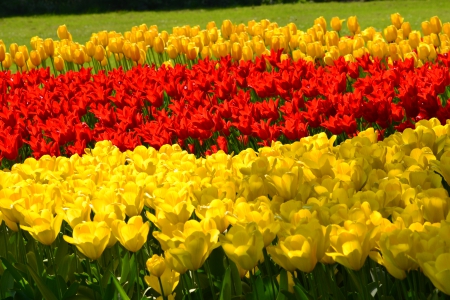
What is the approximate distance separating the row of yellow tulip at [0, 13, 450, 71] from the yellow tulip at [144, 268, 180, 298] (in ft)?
16.4

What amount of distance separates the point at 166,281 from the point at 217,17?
684 inches

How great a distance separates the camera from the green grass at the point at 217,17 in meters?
16.7

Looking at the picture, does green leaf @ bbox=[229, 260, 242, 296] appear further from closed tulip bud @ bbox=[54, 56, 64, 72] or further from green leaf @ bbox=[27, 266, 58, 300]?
closed tulip bud @ bbox=[54, 56, 64, 72]

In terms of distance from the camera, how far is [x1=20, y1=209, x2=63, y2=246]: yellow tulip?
2496 millimetres

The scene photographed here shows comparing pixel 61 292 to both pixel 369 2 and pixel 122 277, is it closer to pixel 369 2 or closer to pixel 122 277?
pixel 122 277

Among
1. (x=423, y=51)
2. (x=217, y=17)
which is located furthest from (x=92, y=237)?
(x=217, y=17)

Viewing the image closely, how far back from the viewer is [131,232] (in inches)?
92.8

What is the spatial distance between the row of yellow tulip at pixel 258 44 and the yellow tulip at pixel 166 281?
4.99 metres

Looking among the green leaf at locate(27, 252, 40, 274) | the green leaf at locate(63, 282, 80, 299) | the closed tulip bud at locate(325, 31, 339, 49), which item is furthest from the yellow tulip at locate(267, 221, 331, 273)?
the closed tulip bud at locate(325, 31, 339, 49)

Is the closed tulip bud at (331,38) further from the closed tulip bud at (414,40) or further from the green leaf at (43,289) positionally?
the green leaf at (43,289)

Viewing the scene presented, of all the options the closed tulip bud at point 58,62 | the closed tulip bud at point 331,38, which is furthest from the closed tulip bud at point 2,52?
the closed tulip bud at point 331,38

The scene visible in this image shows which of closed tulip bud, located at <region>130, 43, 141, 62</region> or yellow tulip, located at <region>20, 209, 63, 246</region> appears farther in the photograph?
closed tulip bud, located at <region>130, 43, 141, 62</region>

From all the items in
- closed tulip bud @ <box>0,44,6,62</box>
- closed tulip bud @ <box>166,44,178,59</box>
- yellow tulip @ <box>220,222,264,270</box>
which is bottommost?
closed tulip bud @ <box>0,44,6,62</box>

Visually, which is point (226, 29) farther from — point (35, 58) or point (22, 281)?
point (22, 281)
